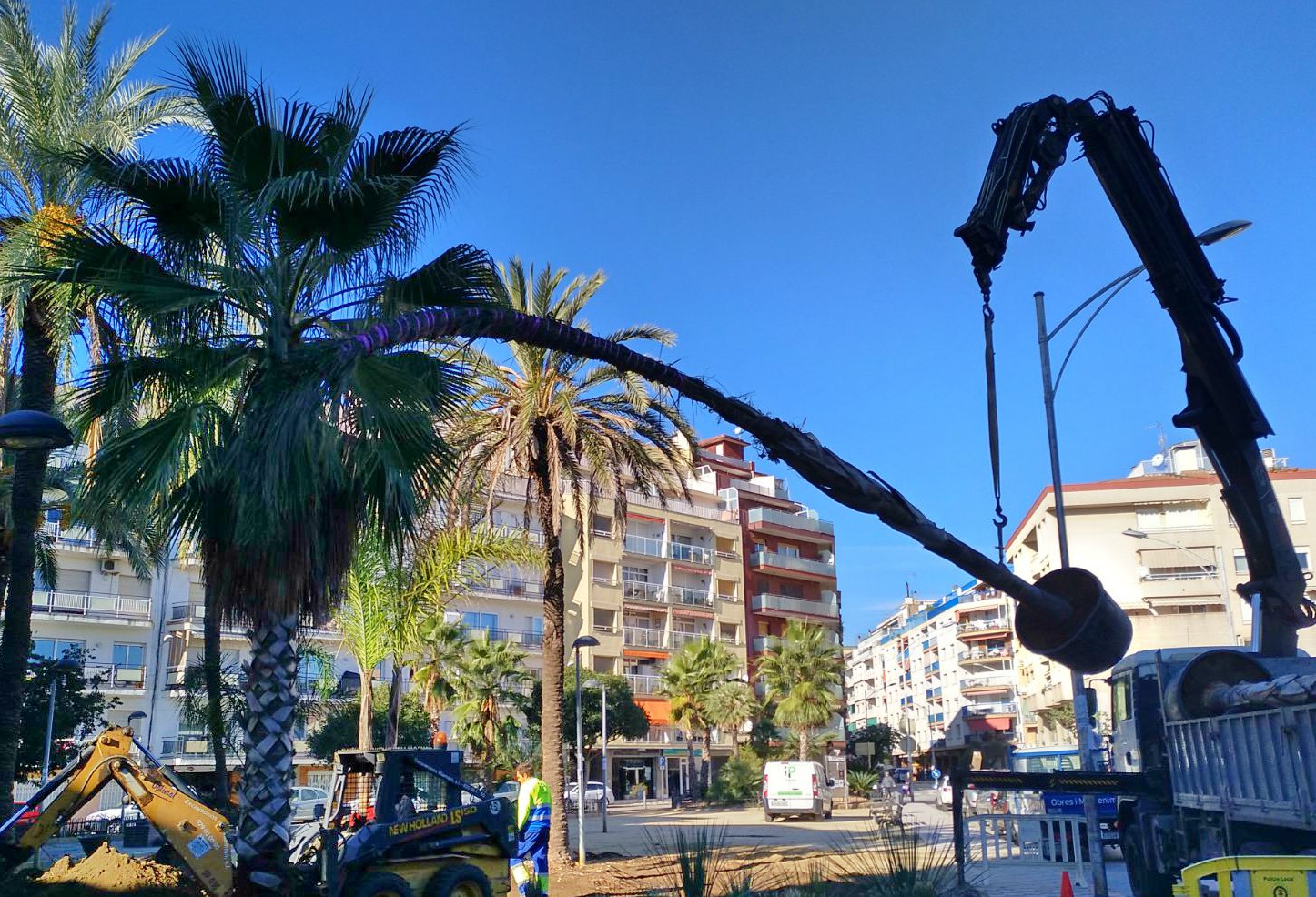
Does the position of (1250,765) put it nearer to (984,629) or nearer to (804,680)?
(804,680)

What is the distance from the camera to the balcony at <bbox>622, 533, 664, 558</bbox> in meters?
67.6

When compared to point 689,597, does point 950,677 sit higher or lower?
lower

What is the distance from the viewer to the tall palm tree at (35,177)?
45.2 feet

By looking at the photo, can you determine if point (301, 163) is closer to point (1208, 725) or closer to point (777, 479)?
point (1208, 725)

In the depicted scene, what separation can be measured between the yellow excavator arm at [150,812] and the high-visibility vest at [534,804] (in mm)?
3223

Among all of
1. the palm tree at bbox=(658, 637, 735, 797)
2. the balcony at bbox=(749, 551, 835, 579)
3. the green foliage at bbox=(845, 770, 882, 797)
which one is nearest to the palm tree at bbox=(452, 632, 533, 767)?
the palm tree at bbox=(658, 637, 735, 797)

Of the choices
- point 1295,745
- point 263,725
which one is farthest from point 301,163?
point 1295,745

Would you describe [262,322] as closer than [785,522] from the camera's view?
Yes

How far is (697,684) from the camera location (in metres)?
56.7

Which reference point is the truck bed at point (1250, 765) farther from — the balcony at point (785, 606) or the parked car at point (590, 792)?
the balcony at point (785, 606)

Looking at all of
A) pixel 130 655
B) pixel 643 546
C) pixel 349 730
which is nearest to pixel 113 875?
pixel 349 730

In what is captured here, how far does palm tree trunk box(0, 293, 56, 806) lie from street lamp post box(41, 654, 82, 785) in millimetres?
17686

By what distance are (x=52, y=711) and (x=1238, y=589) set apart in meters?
30.1

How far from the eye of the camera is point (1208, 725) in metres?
9.69
